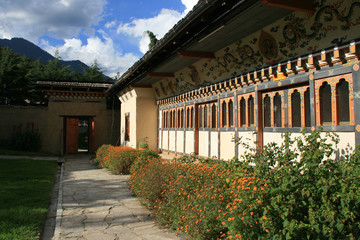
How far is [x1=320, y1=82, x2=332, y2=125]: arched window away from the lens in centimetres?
436

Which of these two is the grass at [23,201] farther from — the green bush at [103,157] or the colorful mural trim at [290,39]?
the colorful mural trim at [290,39]

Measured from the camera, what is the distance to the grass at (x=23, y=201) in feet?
12.6

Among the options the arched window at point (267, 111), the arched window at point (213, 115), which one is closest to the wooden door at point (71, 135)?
the arched window at point (213, 115)

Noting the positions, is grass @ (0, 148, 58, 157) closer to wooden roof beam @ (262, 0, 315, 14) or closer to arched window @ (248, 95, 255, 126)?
arched window @ (248, 95, 255, 126)

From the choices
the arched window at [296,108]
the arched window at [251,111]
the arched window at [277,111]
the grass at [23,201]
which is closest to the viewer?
the grass at [23,201]

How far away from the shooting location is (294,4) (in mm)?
4047

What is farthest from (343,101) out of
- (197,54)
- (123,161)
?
(123,161)

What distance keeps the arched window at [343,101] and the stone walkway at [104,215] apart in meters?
2.86

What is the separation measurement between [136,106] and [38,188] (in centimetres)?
599

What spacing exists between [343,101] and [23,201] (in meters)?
5.72

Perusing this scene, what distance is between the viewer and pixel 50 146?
49.5 feet

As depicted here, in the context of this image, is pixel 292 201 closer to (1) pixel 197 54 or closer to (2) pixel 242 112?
(2) pixel 242 112

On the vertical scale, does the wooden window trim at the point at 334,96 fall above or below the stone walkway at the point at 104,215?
above

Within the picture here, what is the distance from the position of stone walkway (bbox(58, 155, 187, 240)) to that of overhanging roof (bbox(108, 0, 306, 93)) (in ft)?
11.3
